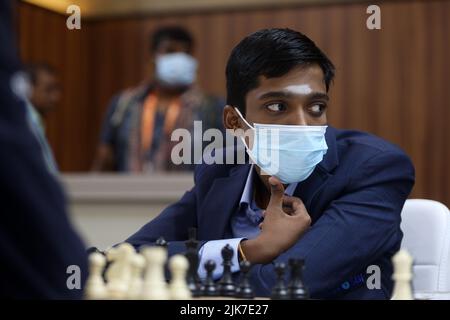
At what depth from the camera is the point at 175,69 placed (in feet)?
15.9

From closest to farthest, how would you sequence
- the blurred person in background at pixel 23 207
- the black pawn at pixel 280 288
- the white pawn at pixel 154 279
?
the blurred person in background at pixel 23 207
the white pawn at pixel 154 279
the black pawn at pixel 280 288

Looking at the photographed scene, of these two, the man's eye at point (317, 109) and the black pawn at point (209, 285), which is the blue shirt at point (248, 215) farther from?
the black pawn at point (209, 285)

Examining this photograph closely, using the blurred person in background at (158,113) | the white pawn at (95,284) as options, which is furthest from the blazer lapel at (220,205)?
the blurred person in background at (158,113)

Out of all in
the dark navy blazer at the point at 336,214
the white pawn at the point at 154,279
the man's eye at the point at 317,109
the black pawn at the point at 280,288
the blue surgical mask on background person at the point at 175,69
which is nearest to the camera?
the white pawn at the point at 154,279

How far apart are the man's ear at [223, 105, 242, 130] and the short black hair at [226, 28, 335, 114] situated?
0.04 meters

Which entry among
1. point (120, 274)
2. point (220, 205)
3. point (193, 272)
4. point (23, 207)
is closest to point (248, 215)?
point (220, 205)

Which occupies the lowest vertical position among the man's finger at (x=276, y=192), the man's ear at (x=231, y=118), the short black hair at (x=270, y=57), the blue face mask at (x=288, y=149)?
the man's finger at (x=276, y=192)

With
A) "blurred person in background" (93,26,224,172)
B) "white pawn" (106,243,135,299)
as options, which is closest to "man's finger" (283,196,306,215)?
"white pawn" (106,243,135,299)

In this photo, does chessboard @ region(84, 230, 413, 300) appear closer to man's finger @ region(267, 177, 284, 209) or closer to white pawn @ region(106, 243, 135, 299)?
white pawn @ region(106, 243, 135, 299)

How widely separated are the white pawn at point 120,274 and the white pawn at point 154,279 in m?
0.04

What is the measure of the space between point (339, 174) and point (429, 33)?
4.29 meters

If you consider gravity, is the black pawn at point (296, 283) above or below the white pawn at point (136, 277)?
below

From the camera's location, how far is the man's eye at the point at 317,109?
1.85 m
